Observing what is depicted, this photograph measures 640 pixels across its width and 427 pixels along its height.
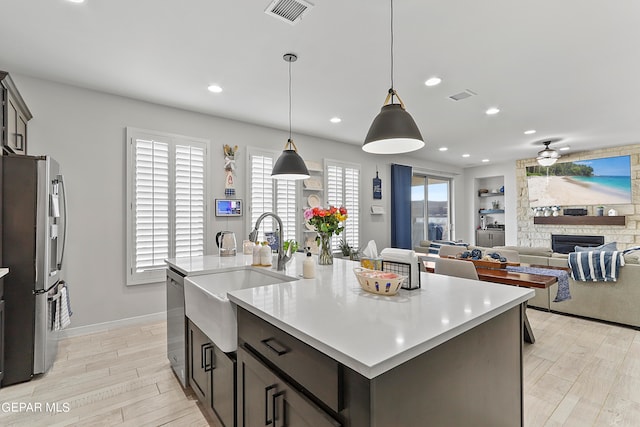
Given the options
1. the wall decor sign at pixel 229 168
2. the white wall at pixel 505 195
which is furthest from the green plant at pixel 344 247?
the white wall at pixel 505 195

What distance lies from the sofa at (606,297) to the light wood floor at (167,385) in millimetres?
234

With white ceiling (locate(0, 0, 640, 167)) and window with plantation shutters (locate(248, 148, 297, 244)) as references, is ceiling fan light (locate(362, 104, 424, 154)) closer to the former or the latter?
white ceiling (locate(0, 0, 640, 167))

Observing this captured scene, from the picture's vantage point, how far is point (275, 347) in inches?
47.1

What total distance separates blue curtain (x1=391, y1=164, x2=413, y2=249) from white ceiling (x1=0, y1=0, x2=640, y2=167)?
249 centimetres

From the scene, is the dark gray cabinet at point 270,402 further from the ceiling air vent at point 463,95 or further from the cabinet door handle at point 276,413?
the ceiling air vent at point 463,95

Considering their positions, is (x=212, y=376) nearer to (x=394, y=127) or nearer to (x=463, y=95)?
(x=394, y=127)

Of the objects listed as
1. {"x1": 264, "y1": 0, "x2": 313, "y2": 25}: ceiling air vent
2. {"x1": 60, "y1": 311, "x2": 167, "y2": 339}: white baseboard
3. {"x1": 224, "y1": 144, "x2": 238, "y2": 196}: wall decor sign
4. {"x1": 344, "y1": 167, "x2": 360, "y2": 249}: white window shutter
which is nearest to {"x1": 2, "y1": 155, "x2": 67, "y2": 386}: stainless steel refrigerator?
{"x1": 60, "y1": 311, "x2": 167, "y2": 339}: white baseboard

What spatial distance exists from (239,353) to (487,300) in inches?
45.9

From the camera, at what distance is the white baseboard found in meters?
3.34

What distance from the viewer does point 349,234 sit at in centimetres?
584

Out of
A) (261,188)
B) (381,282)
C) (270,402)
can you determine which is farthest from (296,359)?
(261,188)

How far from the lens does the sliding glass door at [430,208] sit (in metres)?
7.66

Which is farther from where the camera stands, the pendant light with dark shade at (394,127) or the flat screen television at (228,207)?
the flat screen television at (228,207)

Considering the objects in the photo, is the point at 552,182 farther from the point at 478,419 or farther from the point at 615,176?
the point at 478,419
